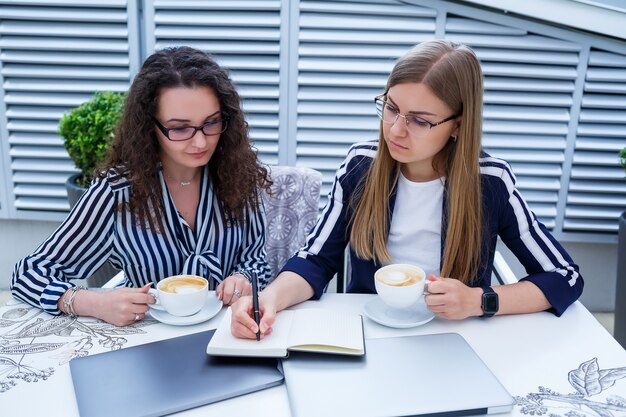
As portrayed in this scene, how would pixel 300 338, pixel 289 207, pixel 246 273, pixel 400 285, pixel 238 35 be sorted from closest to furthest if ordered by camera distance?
pixel 300 338
pixel 400 285
pixel 246 273
pixel 289 207
pixel 238 35

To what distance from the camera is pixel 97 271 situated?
2.84 metres

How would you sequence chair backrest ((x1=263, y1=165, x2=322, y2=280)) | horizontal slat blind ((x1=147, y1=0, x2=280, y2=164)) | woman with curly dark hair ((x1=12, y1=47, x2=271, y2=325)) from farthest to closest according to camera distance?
horizontal slat blind ((x1=147, y1=0, x2=280, y2=164)) → chair backrest ((x1=263, y1=165, x2=322, y2=280)) → woman with curly dark hair ((x1=12, y1=47, x2=271, y2=325))

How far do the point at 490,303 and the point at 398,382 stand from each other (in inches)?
14.3

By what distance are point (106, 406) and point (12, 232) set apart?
2.59 metres

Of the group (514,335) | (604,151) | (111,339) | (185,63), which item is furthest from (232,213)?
(604,151)

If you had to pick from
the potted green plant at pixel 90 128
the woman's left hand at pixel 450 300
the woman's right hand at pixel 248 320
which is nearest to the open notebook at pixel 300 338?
the woman's right hand at pixel 248 320

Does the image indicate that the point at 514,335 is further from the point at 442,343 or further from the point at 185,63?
the point at 185,63

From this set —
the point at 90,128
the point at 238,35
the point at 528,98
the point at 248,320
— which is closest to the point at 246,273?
the point at 248,320

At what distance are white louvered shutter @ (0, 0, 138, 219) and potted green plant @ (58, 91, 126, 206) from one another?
231 mm

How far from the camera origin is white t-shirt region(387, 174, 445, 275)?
1553mm

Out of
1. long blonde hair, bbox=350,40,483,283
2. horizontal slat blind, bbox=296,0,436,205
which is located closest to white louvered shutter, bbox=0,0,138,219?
horizontal slat blind, bbox=296,0,436,205

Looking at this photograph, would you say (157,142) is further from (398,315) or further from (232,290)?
(398,315)

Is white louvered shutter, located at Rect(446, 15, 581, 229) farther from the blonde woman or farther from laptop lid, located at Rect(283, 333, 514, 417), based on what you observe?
laptop lid, located at Rect(283, 333, 514, 417)

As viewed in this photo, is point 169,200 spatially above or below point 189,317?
above
